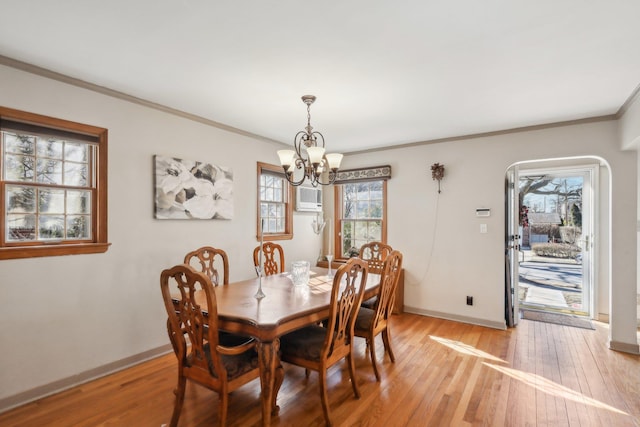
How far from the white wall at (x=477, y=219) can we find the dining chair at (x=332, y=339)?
2.45 m

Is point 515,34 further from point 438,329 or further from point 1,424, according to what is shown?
point 1,424

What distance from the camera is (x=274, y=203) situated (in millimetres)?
4707

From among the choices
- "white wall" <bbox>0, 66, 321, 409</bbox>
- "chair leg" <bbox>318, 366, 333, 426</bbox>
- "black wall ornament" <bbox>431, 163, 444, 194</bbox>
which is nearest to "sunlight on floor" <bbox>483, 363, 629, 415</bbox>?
"chair leg" <bbox>318, 366, 333, 426</bbox>

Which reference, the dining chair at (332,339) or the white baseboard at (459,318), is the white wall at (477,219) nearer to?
the white baseboard at (459,318)

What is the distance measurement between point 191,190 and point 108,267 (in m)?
1.06

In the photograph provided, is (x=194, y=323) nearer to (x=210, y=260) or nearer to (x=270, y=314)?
(x=270, y=314)

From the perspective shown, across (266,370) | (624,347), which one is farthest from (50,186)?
(624,347)

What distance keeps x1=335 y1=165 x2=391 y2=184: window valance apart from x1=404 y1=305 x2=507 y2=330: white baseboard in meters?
1.94

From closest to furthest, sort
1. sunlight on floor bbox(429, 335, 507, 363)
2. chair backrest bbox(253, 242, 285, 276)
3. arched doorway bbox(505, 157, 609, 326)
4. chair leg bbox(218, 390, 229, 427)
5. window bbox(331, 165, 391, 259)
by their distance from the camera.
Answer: chair leg bbox(218, 390, 229, 427)
sunlight on floor bbox(429, 335, 507, 363)
chair backrest bbox(253, 242, 285, 276)
arched doorway bbox(505, 157, 609, 326)
window bbox(331, 165, 391, 259)

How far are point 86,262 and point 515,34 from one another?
11.5ft

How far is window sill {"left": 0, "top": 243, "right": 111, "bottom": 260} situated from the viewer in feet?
7.55

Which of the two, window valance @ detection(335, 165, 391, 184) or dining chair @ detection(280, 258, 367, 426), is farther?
window valance @ detection(335, 165, 391, 184)

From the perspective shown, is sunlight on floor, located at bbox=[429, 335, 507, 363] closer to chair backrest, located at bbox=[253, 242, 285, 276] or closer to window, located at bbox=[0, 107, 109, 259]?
chair backrest, located at bbox=[253, 242, 285, 276]

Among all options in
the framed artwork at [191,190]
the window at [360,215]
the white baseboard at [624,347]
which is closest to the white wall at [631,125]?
the white baseboard at [624,347]
